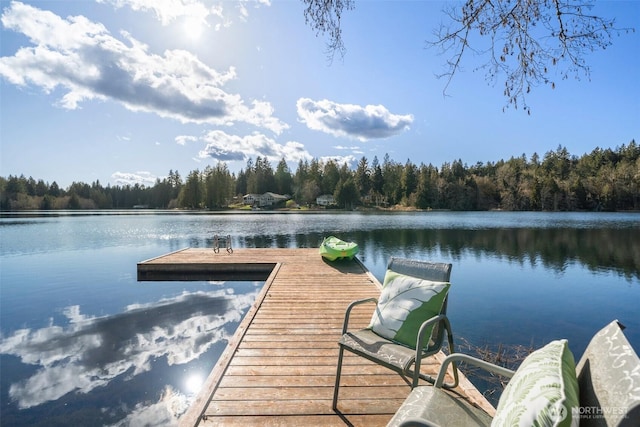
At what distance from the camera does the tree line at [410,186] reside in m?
63.9

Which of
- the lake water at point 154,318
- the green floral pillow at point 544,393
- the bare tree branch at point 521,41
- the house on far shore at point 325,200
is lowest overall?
the lake water at point 154,318

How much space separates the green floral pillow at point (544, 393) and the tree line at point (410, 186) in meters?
72.4

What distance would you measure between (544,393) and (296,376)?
242 centimetres

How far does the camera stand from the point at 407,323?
2.72 metres

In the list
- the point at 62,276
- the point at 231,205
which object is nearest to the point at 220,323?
the point at 62,276

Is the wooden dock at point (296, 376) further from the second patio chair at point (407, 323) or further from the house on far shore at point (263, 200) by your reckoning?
the house on far shore at point (263, 200)

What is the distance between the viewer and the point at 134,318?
738cm

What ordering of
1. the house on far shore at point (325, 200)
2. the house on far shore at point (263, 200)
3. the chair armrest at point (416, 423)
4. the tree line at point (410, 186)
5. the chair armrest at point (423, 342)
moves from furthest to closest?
1. the house on far shore at point (263, 200)
2. the house on far shore at point (325, 200)
3. the tree line at point (410, 186)
4. the chair armrest at point (423, 342)
5. the chair armrest at point (416, 423)

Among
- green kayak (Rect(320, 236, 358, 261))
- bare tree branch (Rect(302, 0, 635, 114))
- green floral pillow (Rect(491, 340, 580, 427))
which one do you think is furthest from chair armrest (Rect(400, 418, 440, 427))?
green kayak (Rect(320, 236, 358, 261))

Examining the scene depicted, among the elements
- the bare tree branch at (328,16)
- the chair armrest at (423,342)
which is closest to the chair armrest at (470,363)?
the chair armrest at (423,342)

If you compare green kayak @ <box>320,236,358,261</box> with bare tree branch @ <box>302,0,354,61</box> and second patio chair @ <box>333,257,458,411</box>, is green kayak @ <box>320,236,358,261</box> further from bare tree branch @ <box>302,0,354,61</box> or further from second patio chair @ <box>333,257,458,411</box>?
bare tree branch @ <box>302,0,354,61</box>

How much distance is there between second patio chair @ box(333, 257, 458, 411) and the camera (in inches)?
98.2

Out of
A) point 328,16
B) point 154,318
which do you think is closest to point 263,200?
point 154,318

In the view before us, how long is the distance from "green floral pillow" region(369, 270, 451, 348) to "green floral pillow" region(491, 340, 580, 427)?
134 centimetres
